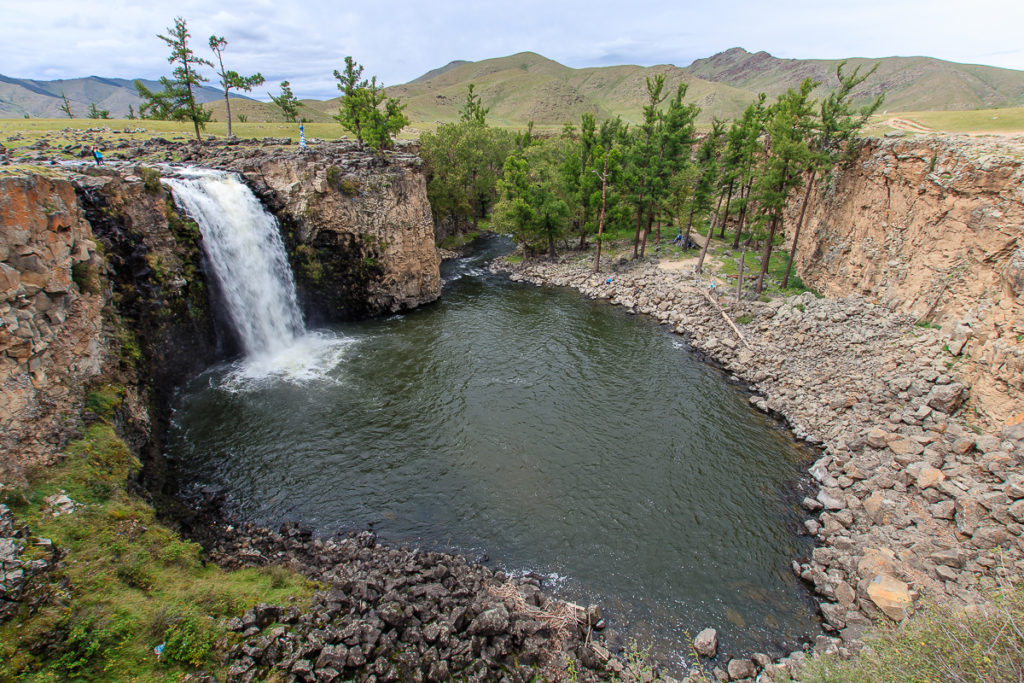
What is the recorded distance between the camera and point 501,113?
7323 inches

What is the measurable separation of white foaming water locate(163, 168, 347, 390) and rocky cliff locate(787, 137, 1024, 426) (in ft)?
97.9

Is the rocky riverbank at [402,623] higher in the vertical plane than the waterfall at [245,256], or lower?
lower

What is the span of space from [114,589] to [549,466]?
1353 cm

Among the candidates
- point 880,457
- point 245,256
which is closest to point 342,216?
point 245,256

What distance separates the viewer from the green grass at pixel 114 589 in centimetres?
841

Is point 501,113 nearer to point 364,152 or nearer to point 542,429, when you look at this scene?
point 364,152

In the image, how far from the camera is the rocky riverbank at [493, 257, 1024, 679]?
12.8 meters

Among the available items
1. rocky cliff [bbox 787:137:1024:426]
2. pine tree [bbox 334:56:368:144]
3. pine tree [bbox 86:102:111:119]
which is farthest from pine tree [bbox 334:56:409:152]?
pine tree [bbox 86:102:111:119]

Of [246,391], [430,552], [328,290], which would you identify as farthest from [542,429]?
[328,290]

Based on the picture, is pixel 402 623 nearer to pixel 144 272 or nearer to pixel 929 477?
pixel 929 477

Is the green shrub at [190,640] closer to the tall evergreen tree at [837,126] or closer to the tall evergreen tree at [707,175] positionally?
the tall evergreen tree at [837,126]

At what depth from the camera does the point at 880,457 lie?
17.4 m

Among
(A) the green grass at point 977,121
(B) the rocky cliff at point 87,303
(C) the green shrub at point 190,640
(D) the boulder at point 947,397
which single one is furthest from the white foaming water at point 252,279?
(A) the green grass at point 977,121

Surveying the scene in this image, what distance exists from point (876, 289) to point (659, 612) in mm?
23642
